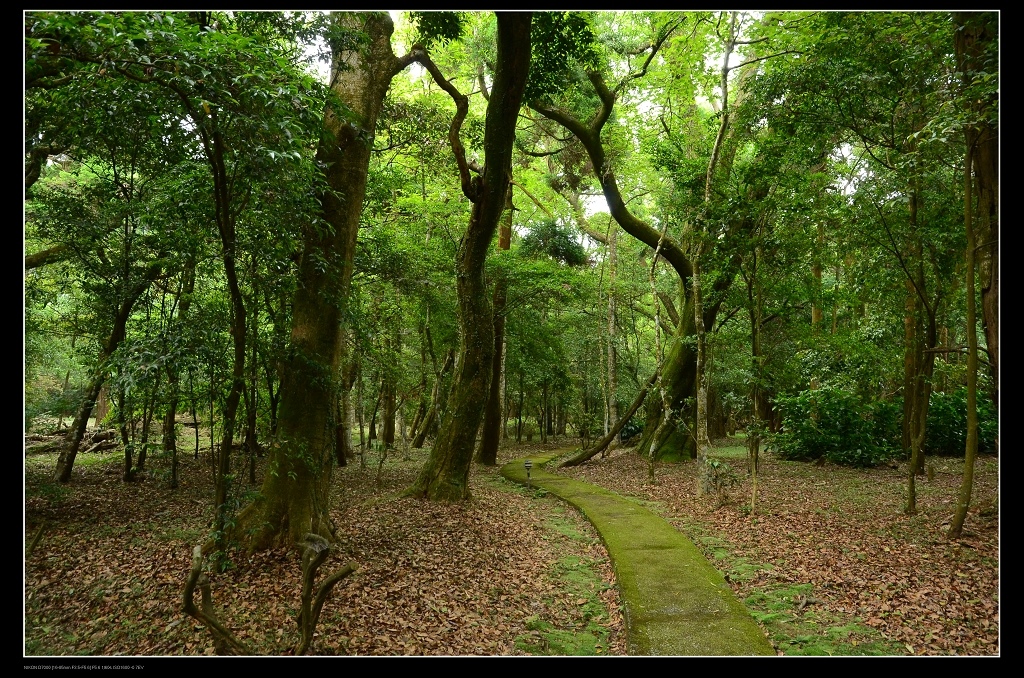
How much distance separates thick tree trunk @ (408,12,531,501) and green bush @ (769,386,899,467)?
6793 millimetres

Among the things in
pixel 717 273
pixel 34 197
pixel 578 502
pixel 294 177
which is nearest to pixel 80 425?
pixel 34 197

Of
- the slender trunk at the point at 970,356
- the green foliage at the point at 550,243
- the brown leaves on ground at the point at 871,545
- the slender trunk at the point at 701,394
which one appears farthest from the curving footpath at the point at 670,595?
the green foliage at the point at 550,243

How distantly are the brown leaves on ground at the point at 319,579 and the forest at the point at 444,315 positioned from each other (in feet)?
0.14

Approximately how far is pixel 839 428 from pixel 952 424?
103 inches

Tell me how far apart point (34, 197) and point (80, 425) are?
3549 mm

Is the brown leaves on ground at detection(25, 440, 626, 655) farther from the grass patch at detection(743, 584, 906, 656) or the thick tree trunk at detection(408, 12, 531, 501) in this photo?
the grass patch at detection(743, 584, 906, 656)

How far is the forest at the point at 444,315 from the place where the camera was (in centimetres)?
395

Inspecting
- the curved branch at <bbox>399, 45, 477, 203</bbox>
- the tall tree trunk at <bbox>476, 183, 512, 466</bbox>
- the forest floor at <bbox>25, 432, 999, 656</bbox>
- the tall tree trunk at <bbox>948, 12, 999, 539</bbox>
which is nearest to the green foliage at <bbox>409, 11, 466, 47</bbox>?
the curved branch at <bbox>399, 45, 477, 203</bbox>

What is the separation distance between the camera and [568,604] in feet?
16.9

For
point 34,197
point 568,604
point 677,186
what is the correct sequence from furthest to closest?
point 677,186, point 34,197, point 568,604

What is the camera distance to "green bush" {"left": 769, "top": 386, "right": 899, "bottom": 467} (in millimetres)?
11398

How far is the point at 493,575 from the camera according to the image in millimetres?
5773

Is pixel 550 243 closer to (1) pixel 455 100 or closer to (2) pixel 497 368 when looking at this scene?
(2) pixel 497 368
